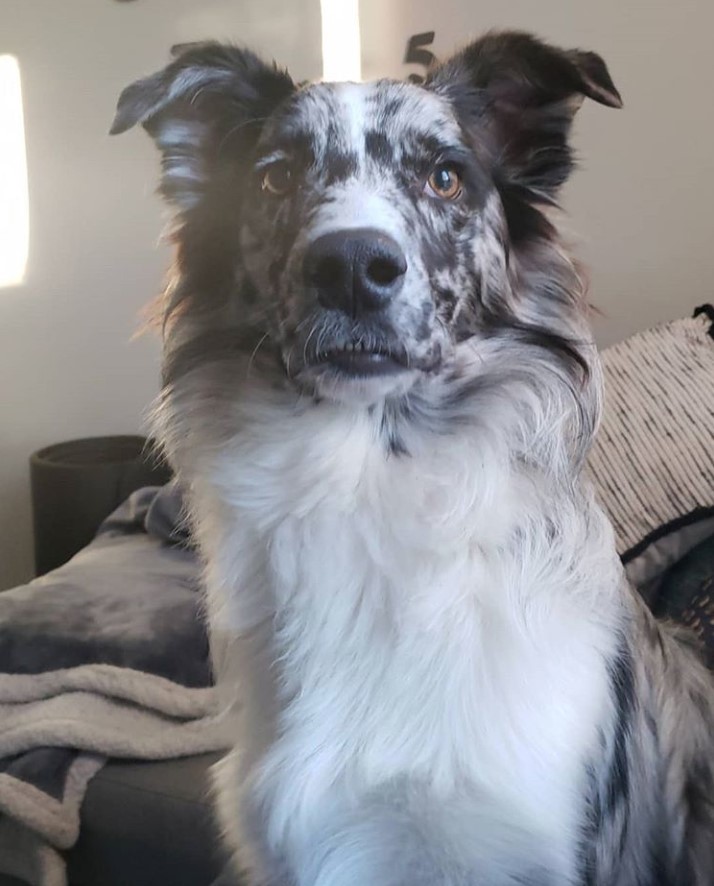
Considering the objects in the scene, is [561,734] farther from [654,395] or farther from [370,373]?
[654,395]

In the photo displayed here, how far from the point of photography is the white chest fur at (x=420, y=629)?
3.92 ft

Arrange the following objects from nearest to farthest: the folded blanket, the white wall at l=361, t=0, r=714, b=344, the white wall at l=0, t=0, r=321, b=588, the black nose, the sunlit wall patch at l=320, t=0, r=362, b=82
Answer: the black nose < the folded blanket < the white wall at l=361, t=0, r=714, b=344 < the sunlit wall patch at l=320, t=0, r=362, b=82 < the white wall at l=0, t=0, r=321, b=588

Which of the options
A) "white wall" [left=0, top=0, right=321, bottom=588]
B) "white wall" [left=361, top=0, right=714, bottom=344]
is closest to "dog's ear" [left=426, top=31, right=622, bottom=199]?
"white wall" [left=361, top=0, right=714, bottom=344]

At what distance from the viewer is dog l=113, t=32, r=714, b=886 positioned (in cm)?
119

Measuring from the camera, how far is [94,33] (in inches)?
125

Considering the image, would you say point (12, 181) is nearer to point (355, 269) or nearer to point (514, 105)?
point (514, 105)

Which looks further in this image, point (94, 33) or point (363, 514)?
point (94, 33)

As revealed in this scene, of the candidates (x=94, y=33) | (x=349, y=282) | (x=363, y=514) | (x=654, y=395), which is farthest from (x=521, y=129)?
(x=94, y=33)

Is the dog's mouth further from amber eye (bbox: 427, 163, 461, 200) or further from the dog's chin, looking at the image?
amber eye (bbox: 427, 163, 461, 200)

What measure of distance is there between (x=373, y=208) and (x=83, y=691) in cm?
112

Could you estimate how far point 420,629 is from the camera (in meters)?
1.24

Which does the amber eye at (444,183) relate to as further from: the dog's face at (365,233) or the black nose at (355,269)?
the black nose at (355,269)

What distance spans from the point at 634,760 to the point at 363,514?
0.49 meters

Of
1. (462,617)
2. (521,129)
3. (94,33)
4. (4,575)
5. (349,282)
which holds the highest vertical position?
(94,33)
